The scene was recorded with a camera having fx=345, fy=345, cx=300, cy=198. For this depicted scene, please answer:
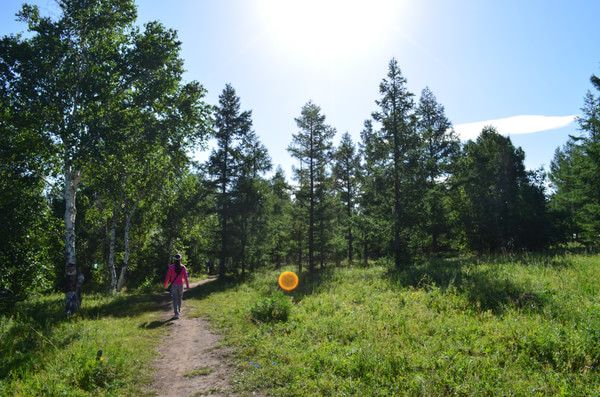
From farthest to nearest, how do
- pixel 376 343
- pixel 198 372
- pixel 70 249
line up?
pixel 70 249 → pixel 376 343 → pixel 198 372

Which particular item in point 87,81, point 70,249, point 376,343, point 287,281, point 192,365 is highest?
point 87,81

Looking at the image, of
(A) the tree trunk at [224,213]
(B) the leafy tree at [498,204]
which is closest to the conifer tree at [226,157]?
(A) the tree trunk at [224,213]

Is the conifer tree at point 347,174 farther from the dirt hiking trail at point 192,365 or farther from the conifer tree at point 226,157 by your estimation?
the dirt hiking trail at point 192,365

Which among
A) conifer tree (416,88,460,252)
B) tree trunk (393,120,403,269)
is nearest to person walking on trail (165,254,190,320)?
tree trunk (393,120,403,269)

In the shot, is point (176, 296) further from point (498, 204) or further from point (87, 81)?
point (498, 204)

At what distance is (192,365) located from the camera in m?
8.41

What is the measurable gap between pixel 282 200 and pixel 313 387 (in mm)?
41468

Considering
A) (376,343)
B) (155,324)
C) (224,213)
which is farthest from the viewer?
(224,213)

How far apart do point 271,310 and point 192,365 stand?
380 cm

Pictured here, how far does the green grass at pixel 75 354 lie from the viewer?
6.80 meters

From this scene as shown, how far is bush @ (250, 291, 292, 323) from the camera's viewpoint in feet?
38.2

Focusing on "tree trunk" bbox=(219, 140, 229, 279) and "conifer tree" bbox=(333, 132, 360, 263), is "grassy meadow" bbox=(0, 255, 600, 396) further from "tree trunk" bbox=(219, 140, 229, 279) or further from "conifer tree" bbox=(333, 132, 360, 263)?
"conifer tree" bbox=(333, 132, 360, 263)

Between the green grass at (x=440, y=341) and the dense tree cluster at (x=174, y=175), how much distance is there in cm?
912

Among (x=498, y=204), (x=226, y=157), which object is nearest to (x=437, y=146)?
Result: (x=498, y=204)
